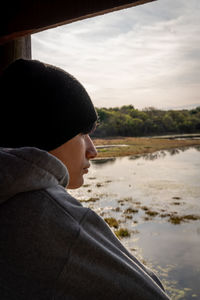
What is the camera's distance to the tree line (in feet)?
174

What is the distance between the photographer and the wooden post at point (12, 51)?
1584mm

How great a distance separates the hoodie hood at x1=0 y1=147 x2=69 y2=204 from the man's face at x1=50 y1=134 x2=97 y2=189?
212mm

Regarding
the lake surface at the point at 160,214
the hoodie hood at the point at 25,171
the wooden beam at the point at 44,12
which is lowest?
the lake surface at the point at 160,214

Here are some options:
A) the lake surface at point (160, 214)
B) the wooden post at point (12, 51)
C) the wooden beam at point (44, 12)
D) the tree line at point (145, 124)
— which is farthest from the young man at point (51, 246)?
the tree line at point (145, 124)

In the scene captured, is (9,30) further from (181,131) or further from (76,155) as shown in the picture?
(181,131)

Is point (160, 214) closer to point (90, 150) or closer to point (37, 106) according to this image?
point (90, 150)

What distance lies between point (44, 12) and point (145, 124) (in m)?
57.9

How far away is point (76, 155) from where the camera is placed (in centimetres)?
85

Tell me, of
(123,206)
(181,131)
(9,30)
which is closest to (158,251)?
(123,206)

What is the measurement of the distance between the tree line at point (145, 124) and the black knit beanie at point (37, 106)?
50.2m

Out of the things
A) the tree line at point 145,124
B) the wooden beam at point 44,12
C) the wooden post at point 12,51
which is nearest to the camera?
the wooden beam at point 44,12

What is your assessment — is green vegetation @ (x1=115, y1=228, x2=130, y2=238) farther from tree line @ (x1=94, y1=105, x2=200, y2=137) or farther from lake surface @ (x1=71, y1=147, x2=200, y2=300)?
tree line @ (x1=94, y1=105, x2=200, y2=137)

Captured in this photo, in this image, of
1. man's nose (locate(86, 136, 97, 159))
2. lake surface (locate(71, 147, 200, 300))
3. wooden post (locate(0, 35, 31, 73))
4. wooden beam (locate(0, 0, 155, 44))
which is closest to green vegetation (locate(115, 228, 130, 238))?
lake surface (locate(71, 147, 200, 300))

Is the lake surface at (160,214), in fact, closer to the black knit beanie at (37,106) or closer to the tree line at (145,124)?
the black knit beanie at (37,106)
